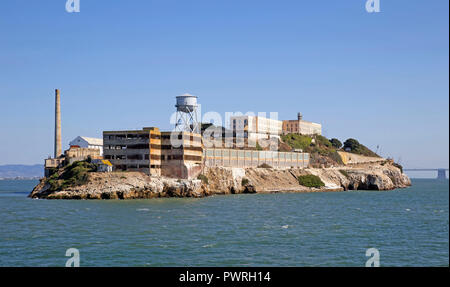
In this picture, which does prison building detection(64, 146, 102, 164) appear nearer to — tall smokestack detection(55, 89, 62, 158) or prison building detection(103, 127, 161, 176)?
prison building detection(103, 127, 161, 176)

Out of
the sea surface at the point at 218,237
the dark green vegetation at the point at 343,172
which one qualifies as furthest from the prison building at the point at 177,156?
the dark green vegetation at the point at 343,172

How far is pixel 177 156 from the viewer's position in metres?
120

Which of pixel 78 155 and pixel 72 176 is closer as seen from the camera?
pixel 72 176

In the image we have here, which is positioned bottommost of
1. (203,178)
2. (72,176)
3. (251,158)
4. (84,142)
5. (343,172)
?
(203,178)

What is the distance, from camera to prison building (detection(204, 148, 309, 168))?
137250 millimetres

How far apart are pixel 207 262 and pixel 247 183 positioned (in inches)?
3761

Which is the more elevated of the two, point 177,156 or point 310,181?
point 177,156

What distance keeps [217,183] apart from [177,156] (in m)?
Answer: 14.3

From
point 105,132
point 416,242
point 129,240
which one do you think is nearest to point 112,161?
point 105,132

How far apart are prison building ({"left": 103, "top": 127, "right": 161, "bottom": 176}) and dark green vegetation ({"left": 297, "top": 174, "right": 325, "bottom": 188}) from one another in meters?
49.8

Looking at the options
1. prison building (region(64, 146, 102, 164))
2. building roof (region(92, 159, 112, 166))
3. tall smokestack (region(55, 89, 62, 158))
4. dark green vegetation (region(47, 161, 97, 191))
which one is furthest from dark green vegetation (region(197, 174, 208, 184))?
tall smokestack (region(55, 89, 62, 158))

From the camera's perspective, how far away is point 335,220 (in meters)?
68.9

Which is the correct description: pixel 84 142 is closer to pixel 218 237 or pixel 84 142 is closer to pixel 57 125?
pixel 57 125

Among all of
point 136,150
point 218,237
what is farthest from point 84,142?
point 218,237
